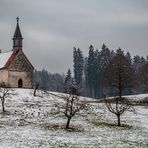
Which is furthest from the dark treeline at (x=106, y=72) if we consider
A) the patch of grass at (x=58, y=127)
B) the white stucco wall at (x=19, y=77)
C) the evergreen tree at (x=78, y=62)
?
the patch of grass at (x=58, y=127)

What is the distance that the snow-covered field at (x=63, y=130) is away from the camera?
86.7 ft

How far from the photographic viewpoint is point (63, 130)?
107 feet

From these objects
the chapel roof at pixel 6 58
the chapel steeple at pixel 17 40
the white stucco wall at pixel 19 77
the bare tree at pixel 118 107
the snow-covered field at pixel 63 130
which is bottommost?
the snow-covered field at pixel 63 130

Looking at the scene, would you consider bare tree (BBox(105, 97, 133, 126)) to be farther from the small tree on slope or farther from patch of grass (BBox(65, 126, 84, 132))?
patch of grass (BBox(65, 126, 84, 132))

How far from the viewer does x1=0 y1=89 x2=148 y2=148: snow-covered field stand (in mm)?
26438

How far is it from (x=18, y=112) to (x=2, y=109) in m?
2.47

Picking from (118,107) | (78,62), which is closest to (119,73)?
(118,107)

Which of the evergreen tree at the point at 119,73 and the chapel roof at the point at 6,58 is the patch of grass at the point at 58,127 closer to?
the evergreen tree at the point at 119,73

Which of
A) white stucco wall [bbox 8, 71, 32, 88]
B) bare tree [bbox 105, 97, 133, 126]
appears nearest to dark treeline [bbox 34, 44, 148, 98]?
white stucco wall [bbox 8, 71, 32, 88]

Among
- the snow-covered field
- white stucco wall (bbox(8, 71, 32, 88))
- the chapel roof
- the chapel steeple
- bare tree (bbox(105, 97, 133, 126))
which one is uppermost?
the chapel steeple

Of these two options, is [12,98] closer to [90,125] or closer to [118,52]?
[90,125]

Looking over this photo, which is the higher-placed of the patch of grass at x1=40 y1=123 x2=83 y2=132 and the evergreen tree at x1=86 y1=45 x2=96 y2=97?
the evergreen tree at x1=86 y1=45 x2=96 y2=97

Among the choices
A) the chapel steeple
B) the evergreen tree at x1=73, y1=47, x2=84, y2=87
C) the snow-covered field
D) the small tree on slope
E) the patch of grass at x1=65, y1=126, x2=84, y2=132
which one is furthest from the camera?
the evergreen tree at x1=73, y1=47, x2=84, y2=87

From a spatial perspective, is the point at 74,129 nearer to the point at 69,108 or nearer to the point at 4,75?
the point at 69,108
